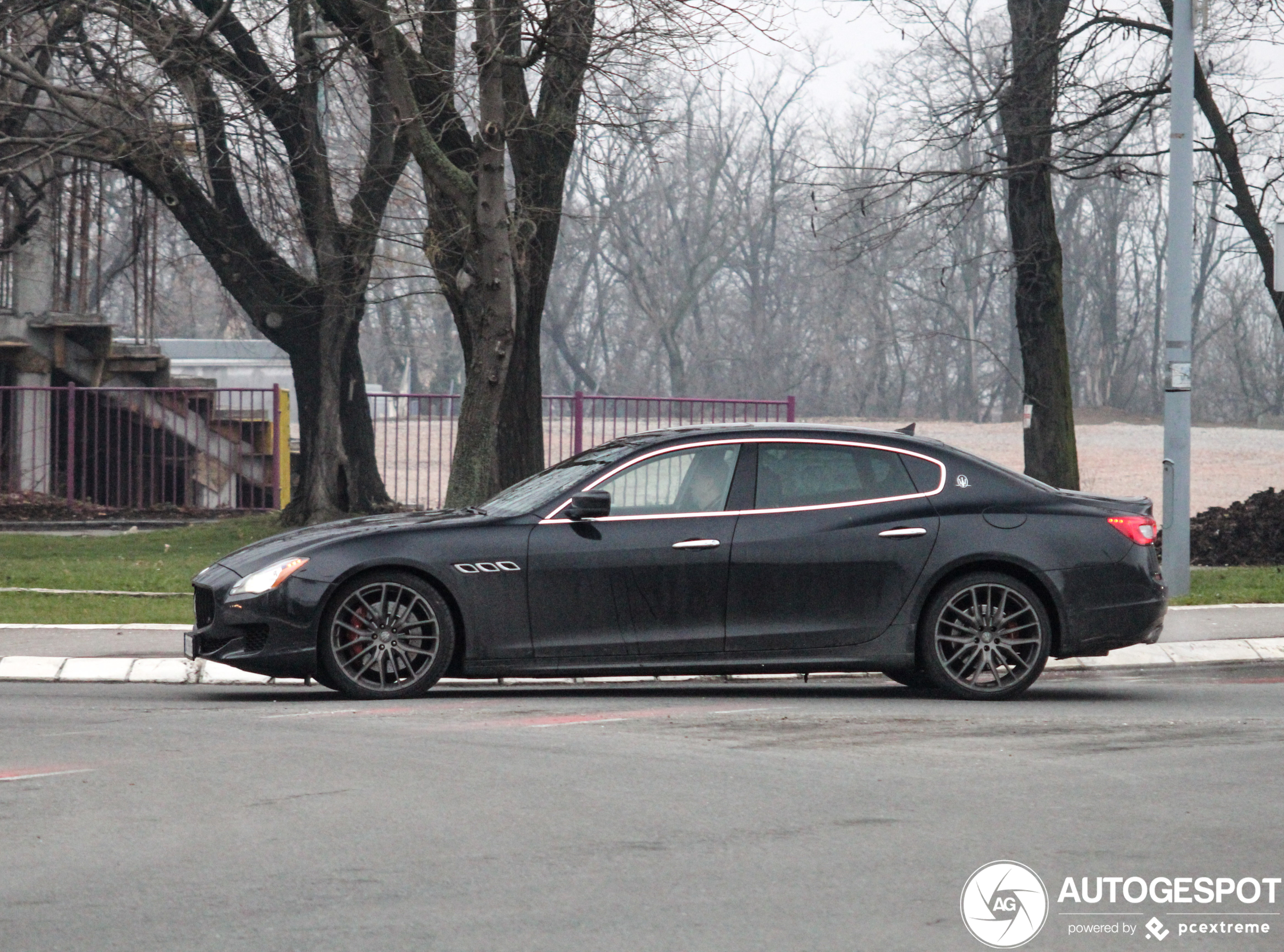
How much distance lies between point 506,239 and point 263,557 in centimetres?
646

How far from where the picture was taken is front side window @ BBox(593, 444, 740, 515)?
9211 millimetres

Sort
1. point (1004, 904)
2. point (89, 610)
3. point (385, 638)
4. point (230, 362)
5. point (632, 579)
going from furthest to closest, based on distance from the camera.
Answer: point (230, 362) < point (89, 610) < point (632, 579) < point (385, 638) < point (1004, 904)

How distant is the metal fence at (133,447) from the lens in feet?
83.1

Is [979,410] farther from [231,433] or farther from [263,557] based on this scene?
[263,557]

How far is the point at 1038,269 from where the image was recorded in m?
19.1

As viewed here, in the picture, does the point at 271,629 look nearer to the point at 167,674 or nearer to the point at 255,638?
the point at 255,638

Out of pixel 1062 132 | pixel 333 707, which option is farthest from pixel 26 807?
pixel 1062 132

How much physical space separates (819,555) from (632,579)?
1.07 meters

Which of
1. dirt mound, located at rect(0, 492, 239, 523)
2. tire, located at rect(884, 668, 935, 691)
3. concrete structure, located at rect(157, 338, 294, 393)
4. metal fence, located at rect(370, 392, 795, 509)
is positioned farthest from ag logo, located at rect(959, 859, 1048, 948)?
concrete structure, located at rect(157, 338, 294, 393)

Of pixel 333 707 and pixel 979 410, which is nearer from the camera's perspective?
pixel 333 707

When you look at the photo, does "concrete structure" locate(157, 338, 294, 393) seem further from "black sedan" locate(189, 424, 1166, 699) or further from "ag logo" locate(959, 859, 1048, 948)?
"ag logo" locate(959, 859, 1048, 948)

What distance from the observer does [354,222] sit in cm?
2097

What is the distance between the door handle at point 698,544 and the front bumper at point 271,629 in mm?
1936

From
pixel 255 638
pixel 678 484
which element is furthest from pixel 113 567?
pixel 678 484
